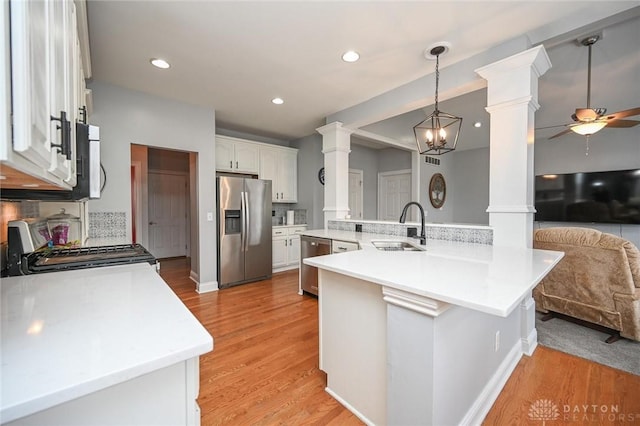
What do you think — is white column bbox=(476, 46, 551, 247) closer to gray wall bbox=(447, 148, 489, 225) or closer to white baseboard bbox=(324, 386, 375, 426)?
white baseboard bbox=(324, 386, 375, 426)

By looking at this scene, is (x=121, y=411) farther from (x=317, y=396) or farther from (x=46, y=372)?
(x=317, y=396)

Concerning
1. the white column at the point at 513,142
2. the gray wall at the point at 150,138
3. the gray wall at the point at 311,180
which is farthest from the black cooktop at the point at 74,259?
the gray wall at the point at 311,180

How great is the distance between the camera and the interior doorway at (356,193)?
239 inches

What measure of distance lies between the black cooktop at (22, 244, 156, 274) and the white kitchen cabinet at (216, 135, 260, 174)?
2550mm

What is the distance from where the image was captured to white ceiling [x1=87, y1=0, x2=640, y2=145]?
1.84 m

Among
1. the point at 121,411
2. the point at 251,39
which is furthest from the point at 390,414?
the point at 251,39

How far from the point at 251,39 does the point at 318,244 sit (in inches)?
87.5

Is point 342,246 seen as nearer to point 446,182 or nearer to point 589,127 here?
point 589,127

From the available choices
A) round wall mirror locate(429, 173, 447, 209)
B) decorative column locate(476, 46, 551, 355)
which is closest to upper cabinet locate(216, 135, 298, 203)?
round wall mirror locate(429, 173, 447, 209)

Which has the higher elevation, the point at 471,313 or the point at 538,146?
the point at 538,146

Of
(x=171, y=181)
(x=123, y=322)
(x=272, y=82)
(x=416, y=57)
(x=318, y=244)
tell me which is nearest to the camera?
(x=123, y=322)

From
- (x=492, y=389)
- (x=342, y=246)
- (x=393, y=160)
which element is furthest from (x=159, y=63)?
(x=393, y=160)

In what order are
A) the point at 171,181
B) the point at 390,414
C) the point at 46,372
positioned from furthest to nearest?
the point at 171,181
the point at 390,414
the point at 46,372

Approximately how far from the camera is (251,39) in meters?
2.18
